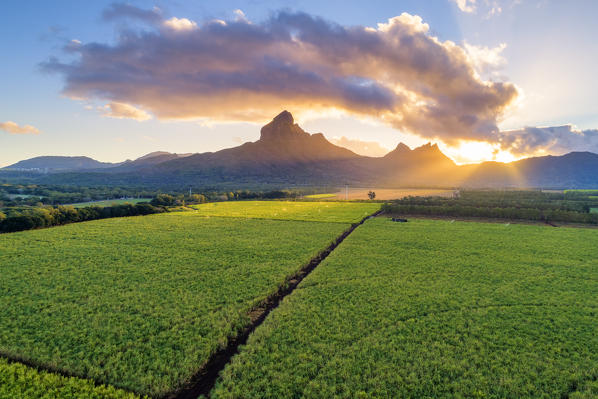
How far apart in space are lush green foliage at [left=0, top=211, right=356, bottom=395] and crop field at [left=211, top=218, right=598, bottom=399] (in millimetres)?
3472

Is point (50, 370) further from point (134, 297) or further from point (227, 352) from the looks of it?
point (227, 352)

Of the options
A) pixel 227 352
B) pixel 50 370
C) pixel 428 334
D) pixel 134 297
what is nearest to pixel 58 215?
pixel 134 297

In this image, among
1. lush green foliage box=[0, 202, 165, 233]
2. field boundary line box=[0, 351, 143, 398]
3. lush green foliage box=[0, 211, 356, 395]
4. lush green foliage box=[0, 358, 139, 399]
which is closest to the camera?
lush green foliage box=[0, 358, 139, 399]

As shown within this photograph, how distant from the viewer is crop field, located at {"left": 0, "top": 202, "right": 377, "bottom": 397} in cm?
1415

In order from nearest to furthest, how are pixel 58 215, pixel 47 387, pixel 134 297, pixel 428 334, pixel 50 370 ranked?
pixel 47 387 < pixel 50 370 < pixel 428 334 < pixel 134 297 < pixel 58 215

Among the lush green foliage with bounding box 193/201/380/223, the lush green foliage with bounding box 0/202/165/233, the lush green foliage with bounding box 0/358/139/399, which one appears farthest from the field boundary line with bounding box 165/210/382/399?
the lush green foliage with bounding box 0/202/165/233

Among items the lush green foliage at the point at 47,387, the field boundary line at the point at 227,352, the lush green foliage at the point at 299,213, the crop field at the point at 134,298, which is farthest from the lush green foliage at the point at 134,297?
the lush green foliage at the point at 299,213

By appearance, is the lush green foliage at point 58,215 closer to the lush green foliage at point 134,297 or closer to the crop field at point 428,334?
the lush green foliage at point 134,297

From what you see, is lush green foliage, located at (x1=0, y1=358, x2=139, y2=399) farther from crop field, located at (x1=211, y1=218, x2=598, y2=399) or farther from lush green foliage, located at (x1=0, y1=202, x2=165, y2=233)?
lush green foliage, located at (x1=0, y1=202, x2=165, y2=233)

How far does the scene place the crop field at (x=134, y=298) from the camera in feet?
46.4

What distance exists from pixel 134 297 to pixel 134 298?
20 cm

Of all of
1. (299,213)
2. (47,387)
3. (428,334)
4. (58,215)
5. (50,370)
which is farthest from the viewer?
(299,213)

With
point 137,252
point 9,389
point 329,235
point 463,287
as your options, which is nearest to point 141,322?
point 9,389

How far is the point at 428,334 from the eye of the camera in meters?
16.7
